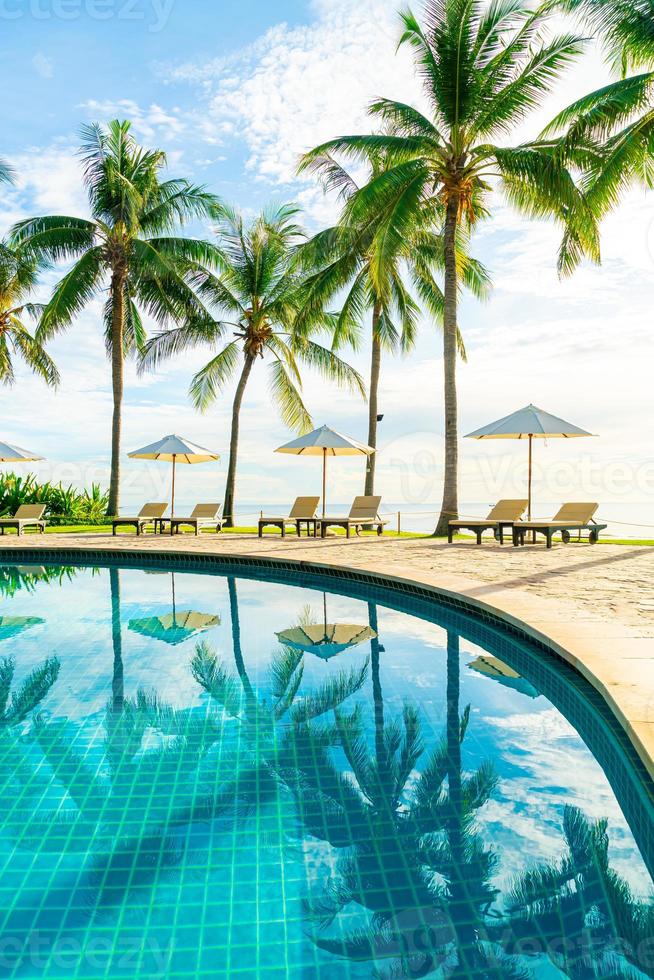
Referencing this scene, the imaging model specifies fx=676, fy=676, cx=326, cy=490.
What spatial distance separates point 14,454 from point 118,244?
6.54 meters

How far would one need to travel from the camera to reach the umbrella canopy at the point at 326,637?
636 centimetres

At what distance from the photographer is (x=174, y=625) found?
24.3ft

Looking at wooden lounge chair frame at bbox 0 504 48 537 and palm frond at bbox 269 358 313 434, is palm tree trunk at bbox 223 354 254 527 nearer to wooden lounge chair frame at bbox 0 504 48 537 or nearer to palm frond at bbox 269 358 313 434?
palm frond at bbox 269 358 313 434

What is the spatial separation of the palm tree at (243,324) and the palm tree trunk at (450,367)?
5187 millimetres

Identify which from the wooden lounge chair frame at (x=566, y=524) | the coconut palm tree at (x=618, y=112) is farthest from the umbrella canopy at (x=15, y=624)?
the coconut palm tree at (x=618, y=112)

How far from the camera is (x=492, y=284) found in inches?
774

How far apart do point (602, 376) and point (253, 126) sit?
1004cm

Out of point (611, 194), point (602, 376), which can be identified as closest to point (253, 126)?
point (611, 194)

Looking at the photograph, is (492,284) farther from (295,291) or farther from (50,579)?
(50,579)

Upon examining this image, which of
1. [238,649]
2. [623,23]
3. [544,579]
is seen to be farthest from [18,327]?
[544,579]

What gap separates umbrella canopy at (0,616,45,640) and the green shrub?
459 inches

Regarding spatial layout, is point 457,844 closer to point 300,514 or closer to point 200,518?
point 300,514

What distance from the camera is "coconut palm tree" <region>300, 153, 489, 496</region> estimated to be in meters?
17.0

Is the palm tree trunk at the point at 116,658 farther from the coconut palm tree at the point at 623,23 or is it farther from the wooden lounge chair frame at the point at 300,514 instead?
the coconut palm tree at the point at 623,23
